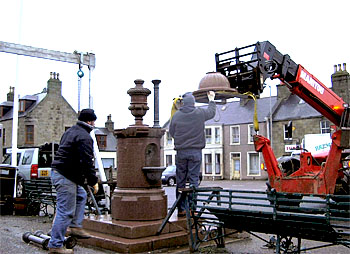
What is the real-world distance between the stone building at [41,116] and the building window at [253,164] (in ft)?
59.2

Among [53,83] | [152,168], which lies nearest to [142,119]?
[152,168]

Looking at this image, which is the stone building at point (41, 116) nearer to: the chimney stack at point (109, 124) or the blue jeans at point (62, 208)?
the chimney stack at point (109, 124)

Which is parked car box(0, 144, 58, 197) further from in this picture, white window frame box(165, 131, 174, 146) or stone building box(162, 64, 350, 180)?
white window frame box(165, 131, 174, 146)

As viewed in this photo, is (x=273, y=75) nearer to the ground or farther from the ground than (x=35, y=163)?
farther from the ground

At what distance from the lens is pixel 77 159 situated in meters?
4.85

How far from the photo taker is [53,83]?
39.9 m

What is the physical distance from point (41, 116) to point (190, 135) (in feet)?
114

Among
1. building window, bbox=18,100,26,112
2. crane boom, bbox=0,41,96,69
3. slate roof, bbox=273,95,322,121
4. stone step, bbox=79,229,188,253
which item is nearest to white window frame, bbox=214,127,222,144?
slate roof, bbox=273,95,322,121

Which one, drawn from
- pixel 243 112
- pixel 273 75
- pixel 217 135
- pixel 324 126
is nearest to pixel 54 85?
pixel 217 135

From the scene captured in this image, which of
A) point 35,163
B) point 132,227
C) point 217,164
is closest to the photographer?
point 132,227

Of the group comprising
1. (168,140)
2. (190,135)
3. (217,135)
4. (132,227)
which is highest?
(217,135)

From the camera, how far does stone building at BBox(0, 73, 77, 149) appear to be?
37750mm

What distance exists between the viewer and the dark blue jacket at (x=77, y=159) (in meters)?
4.76

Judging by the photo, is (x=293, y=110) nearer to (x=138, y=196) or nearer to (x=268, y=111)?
(x=268, y=111)
